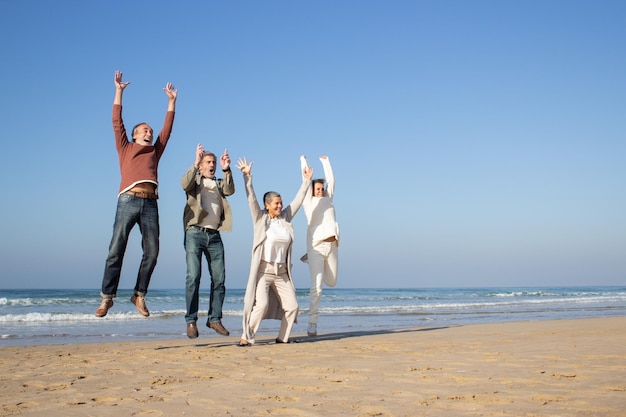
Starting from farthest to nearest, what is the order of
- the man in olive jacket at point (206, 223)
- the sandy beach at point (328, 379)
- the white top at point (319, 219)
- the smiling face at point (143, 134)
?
the white top at point (319, 219)
the man in olive jacket at point (206, 223)
the smiling face at point (143, 134)
the sandy beach at point (328, 379)

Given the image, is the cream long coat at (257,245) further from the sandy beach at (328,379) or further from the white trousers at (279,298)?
the sandy beach at (328,379)

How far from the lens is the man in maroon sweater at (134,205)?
6441 mm

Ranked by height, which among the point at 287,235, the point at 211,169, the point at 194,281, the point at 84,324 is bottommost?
the point at 84,324

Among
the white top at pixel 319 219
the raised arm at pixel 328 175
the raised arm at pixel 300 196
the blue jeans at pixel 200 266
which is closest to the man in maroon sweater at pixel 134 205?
the blue jeans at pixel 200 266

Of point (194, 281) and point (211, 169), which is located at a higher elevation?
point (211, 169)

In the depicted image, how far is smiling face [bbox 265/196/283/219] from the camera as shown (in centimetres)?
792

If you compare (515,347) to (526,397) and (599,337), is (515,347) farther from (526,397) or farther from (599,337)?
(526,397)

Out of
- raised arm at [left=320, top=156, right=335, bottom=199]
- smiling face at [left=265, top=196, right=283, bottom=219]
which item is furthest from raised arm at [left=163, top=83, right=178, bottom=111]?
raised arm at [left=320, top=156, right=335, bottom=199]

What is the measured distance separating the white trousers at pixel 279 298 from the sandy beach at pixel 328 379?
294 millimetres

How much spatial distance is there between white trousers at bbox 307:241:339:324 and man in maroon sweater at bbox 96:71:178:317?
2826mm

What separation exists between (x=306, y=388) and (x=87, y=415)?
1.57m

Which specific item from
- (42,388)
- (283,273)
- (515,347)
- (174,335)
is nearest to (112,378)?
(42,388)

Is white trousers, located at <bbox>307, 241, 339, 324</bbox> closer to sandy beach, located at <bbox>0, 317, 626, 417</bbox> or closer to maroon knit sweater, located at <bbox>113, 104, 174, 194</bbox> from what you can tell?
sandy beach, located at <bbox>0, 317, 626, 417</bbox>

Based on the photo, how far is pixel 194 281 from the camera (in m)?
7.62
